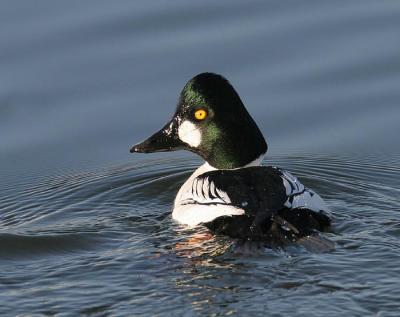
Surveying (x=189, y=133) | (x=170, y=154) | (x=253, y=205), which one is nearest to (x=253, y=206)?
(x=253, y=205)

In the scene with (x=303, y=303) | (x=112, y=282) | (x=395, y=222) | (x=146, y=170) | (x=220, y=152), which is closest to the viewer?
(x=303, y=303)

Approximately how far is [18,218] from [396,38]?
196 inches

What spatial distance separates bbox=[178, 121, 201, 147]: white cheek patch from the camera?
36.4 ft

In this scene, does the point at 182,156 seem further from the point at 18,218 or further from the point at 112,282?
the point at 112,282

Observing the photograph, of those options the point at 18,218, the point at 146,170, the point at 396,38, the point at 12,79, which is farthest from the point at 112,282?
the point at 396,38

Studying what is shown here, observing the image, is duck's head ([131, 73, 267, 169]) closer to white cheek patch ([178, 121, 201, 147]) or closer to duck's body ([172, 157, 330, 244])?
white cheek patch ([178, 121, 201, 147])

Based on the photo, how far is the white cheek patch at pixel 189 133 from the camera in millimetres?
11094

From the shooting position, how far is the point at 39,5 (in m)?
14.0

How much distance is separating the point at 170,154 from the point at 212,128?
189 cm

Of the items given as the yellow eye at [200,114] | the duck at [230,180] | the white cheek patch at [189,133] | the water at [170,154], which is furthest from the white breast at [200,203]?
the yellow eye at [200,114]

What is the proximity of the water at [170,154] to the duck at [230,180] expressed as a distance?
0.67 feet

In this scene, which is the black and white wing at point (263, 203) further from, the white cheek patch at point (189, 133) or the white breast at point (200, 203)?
the white cheek patch at point (189, 133)

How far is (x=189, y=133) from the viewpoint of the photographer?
11.1 meters

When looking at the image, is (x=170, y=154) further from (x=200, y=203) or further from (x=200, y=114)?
(x=200, y=203)
